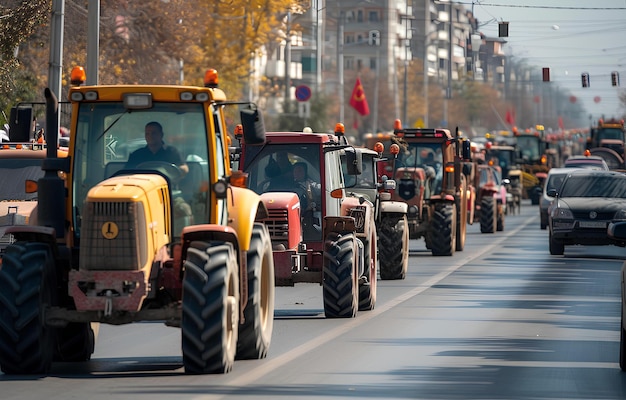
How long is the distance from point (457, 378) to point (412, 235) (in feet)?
65.3

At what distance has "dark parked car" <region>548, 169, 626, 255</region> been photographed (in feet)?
108

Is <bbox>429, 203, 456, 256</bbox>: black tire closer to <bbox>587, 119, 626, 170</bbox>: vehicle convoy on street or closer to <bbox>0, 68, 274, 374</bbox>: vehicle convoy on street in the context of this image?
<bbox>0, 68, 274, 374</bbox>: vehicle convoy on street

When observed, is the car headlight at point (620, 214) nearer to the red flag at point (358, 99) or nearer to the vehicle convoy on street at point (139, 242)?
the vehicle convoy on street at point (139, 242)

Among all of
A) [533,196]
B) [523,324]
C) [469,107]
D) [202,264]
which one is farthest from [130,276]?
[469,107]

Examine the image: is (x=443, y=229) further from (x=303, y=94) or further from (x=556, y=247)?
(x=303, y=94)

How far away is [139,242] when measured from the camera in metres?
12.9

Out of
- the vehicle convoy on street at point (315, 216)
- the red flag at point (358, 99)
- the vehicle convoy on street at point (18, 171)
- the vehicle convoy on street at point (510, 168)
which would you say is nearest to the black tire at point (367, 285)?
the vehicle convoy on street at point (315, 216)

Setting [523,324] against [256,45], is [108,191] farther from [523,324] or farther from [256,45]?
[256,45]

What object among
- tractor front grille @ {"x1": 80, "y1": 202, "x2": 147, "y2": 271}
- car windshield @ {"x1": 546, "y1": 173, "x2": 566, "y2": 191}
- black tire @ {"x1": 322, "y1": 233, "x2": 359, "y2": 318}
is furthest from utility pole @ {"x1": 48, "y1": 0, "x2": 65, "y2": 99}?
car windshield @ {"x1": 546, "y1": 173, "x2": 566, "y2": 191}

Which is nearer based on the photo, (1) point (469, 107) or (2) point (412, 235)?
(2) point (412, 235)

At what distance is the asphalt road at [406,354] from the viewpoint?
12.4 m

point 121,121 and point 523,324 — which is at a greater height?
point 121,121

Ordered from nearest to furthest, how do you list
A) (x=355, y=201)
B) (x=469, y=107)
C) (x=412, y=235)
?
(x=355, y=201) → (x=412, y=235) → (x=469, y=107)

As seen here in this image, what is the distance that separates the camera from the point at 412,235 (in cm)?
3319
